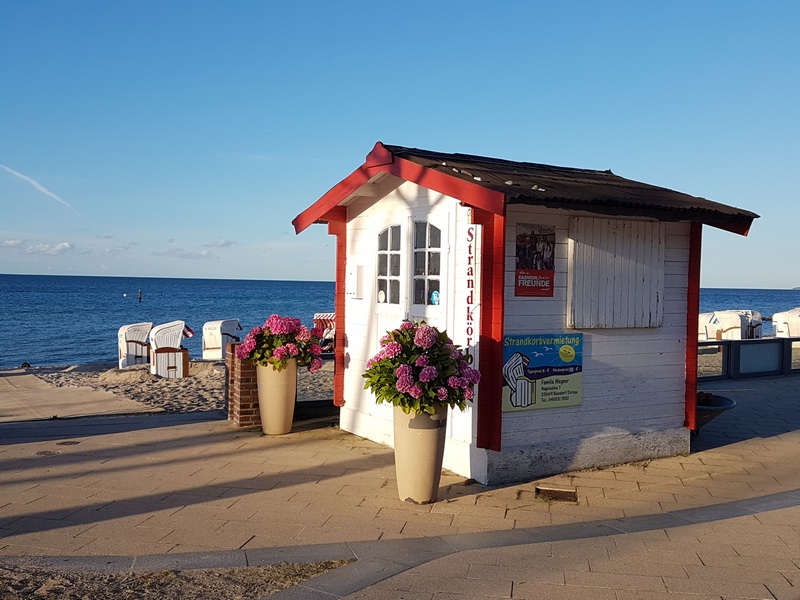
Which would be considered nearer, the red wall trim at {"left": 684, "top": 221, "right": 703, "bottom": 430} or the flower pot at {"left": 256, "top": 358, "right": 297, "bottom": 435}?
the red wall trim at {"left": 684, "top": 221, "right": 703, "bottom": 430}

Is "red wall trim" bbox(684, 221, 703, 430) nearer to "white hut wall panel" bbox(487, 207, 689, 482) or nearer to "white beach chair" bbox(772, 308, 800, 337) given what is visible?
"white hut wall panel" bbox(487, 207, 689, 482)

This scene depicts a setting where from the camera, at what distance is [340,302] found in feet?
32.3

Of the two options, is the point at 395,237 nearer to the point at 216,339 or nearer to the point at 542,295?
the point at 542,295

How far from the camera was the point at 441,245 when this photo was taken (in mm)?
7895

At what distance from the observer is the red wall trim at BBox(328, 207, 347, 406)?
981 cm

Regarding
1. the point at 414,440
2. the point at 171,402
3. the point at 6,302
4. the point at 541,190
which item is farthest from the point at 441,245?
the point at 6,302

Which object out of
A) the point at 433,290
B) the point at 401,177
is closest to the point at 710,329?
the point at 433,290

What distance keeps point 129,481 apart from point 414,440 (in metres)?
2.83

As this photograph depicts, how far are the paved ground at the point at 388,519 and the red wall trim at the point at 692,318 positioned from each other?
0.58 metres

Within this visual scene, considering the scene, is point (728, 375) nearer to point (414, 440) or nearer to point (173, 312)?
point (414, 440)

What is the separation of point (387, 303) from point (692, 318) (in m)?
3.39

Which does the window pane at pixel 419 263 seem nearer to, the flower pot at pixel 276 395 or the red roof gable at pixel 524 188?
the red roof gable at pixel 524 188

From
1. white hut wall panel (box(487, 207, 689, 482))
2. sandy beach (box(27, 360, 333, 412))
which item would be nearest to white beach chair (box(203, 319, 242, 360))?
sandy beach (box(27, 360, 333, 412))

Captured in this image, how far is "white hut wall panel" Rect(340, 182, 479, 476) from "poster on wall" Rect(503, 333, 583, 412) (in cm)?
42
